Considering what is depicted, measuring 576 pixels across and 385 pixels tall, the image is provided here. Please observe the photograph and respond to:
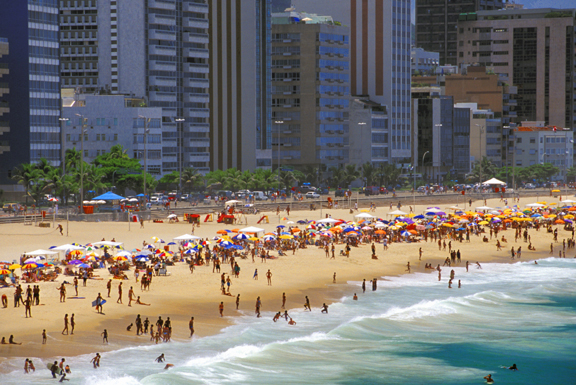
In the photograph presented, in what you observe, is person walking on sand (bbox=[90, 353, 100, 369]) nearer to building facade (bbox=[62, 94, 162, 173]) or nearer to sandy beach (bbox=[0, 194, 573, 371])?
sandy beach (bbox=[0, 194, 573, 371])

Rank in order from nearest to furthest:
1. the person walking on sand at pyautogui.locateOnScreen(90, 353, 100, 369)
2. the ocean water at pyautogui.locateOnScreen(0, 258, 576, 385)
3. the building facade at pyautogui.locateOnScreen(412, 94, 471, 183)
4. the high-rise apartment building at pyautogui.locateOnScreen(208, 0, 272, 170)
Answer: the person walking on sand at pyautogui.locateOnScreen(90, 353, 100, 369) < the ocean water at pyautogui.locateOnScreen(0, 258, 576, 385) < the high-rise apartment building at pyautogui.locateOnScreen(208, 0, 272, 170) < the building facade at pyautogui.locateOnScreen(412, 94, 471, 183)

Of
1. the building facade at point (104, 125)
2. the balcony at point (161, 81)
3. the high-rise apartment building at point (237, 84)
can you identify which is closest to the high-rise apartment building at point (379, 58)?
the high-rise apartment building at point (237, 84)

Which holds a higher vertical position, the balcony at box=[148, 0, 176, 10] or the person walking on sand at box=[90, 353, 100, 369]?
the balcony at box=[148, 0, 176, 10]

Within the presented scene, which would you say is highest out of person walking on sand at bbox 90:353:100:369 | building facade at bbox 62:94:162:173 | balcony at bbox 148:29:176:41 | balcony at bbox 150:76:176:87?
balcony at bbox 148:29:176:41

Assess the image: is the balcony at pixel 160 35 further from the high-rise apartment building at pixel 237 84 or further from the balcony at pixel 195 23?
the high-rise apartment building at pixel 237 84

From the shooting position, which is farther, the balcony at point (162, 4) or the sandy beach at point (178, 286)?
the balcony at point (162, 4)

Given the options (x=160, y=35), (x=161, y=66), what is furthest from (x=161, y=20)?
(x=161, y=66)

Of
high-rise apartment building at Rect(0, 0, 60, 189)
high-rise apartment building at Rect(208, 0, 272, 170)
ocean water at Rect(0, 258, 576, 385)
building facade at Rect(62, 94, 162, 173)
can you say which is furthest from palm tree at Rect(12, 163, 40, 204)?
ocean water at Rect(0, 258, 576, 385)

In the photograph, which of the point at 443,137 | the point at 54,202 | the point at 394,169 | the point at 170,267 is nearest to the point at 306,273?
the point at 170,267
